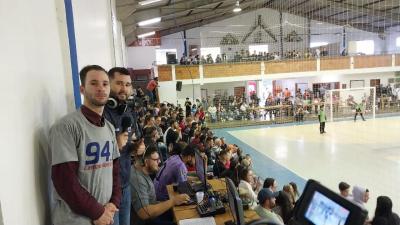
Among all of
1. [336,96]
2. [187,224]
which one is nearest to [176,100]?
A: [336,96]

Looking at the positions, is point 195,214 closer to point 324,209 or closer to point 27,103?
point 324,209

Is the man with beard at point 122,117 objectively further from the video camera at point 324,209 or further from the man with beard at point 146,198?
the video camera at point 324,209

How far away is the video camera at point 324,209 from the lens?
4.61 ft

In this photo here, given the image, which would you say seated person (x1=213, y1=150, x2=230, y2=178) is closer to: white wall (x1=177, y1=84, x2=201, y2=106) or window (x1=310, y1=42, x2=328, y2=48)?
white wall (x1=177, y1=84, x2=201, y2=106)

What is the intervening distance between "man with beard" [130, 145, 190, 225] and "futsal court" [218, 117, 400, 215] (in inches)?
194

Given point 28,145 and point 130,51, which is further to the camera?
point 130,51

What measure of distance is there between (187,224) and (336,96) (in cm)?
1939

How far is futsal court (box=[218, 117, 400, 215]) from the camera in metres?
8.97

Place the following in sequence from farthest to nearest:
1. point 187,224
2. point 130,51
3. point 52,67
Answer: point 130,51 < point 187,224 < point 52,67

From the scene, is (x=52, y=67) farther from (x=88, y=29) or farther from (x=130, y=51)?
(x=130, y=51)

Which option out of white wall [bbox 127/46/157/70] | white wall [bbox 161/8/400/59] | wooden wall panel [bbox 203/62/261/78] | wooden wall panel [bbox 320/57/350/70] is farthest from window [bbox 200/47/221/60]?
wooden wall panel [bbox 320/57/350/70]

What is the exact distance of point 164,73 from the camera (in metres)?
18.1

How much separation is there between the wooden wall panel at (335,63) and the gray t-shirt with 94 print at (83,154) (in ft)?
64.1

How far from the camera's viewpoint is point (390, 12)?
65.9ft
